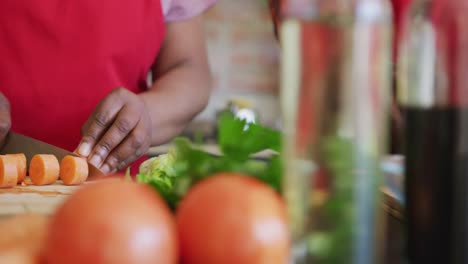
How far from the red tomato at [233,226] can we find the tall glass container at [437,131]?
0.36 ft

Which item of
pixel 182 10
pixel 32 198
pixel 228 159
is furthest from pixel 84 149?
pixel 228 159

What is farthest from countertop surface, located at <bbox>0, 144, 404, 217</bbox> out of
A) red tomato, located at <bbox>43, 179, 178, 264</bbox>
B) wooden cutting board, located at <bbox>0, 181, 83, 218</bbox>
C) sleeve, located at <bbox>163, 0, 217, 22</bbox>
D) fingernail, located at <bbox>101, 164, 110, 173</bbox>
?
sleeve, located at <bbox>163, 0, 217, 22</bbox>

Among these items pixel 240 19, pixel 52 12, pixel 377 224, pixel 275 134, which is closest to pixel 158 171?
pixel 275 134

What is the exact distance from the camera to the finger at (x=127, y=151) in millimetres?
1396

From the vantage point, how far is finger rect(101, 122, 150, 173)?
1.40 m

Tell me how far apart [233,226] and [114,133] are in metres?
0.99

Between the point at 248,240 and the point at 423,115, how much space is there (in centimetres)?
16

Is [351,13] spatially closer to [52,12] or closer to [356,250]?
[356,250]

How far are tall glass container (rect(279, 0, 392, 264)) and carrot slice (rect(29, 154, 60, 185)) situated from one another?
32.6 inches

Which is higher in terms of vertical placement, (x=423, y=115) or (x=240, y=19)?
(x=240, y=19)

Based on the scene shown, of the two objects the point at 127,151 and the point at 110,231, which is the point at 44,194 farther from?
the point at 110,231

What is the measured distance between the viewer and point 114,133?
1.38 metres

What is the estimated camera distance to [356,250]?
47 centimetres

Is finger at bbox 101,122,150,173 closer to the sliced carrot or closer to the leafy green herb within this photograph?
the sliced carrot
